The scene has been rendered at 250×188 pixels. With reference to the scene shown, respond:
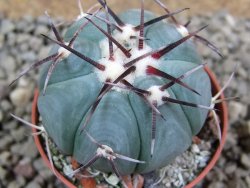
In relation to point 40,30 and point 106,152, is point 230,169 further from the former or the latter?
point 40,30

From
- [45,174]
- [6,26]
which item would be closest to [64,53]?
[45,174]

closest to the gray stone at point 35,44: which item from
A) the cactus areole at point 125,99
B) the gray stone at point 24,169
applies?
the gray stone at point 24,169

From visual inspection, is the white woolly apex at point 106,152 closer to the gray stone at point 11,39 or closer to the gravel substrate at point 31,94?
the gravel substrate at point 31,94

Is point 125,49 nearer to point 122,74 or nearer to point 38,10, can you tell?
point 122,74

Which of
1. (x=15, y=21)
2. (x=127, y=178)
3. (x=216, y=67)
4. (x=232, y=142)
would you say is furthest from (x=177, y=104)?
(x=15, y=21)

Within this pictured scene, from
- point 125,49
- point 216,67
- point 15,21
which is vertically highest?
point 15,21

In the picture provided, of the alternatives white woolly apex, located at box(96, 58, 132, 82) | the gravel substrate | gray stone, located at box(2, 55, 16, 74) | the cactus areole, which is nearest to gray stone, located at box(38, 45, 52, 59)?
the gravel substrate

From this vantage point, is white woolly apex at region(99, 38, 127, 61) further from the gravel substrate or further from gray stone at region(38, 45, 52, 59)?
gray stone at region(38, 45, 52, 59)
